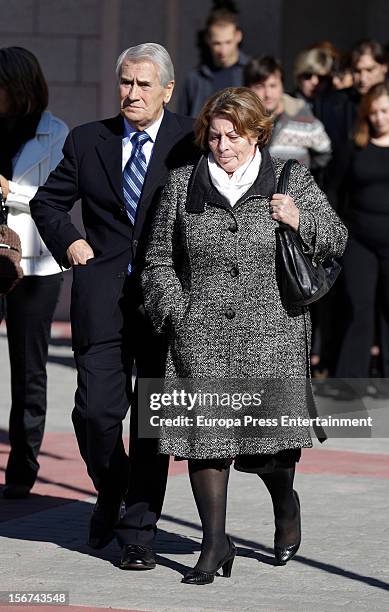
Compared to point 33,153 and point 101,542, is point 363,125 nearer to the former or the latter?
point 33,153

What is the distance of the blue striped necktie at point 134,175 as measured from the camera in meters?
6.19

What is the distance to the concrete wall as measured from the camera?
14.8m

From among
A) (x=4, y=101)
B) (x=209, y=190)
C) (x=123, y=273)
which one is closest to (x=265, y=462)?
(x=123, y=273)

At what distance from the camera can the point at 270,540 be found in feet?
A: 21.8

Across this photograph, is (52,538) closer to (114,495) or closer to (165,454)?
(114,495)

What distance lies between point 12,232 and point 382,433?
3407 millimetres

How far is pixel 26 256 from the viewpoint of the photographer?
24.6 feet

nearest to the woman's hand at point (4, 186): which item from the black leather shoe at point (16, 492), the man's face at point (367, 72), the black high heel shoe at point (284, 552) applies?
the black leather shoe at point (16, 492)

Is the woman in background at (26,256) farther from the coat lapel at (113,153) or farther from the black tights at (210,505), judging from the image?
the black tights at (210,505)

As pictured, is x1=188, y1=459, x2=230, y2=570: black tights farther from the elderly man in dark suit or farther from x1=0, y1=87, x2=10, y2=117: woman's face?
x1=0, y1=87, x2=10, y2=117: woman's face

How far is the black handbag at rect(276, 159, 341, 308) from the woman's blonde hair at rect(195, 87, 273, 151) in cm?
21

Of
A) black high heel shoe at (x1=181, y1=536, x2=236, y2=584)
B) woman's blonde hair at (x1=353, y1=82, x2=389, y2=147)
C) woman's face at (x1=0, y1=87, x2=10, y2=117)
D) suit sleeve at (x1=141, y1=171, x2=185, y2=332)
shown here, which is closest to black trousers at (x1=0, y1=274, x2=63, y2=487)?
woman's face at (x1=0, y1=87, x2=10, y2=117)

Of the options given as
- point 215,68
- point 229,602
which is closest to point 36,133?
point 229,602

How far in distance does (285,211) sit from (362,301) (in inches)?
183
